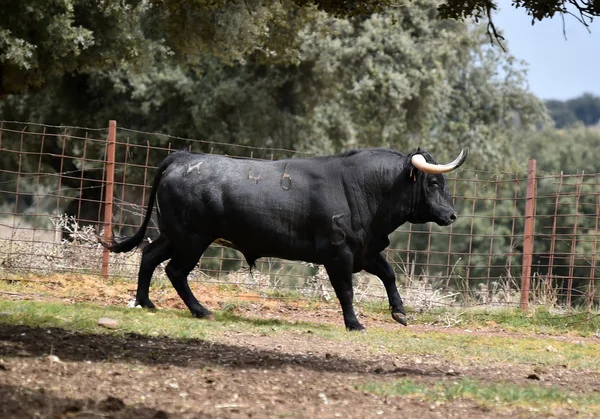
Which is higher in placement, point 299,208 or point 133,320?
point 299,208

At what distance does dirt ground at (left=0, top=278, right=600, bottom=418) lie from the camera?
19.4 ft

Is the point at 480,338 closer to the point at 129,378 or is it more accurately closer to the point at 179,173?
the point at 179,173

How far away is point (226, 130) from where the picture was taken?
88.1 feet

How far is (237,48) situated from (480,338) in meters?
9.53

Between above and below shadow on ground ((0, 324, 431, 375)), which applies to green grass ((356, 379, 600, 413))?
above

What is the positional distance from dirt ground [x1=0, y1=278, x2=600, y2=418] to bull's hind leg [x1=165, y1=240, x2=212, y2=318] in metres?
1.45

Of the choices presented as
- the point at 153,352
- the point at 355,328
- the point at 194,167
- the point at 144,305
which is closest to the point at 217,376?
the point at 153,352

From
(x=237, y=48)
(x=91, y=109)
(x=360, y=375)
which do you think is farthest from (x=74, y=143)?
(x=360, y=375)

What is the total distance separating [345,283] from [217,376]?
385cm

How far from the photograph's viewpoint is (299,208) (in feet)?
35.5

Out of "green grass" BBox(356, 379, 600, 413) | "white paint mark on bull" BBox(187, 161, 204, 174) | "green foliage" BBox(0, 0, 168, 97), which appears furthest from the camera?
"green foliage" BBox(0, 0, 168, 97)

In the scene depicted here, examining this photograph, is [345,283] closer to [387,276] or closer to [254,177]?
[387,276]

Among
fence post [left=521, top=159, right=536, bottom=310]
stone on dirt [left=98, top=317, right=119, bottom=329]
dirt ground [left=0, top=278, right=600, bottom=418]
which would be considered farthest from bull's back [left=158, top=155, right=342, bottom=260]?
fence post [left=521, top=159, right=536, bottom=310]

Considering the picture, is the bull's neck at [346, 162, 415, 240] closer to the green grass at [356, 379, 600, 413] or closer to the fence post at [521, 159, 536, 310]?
the fence post at [521, 159, 536, 310]
